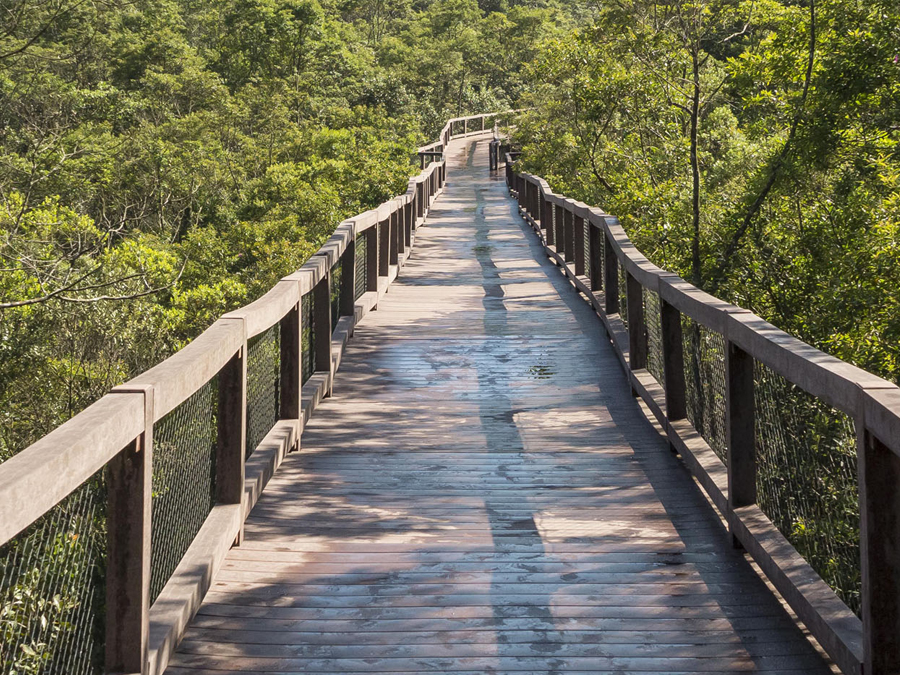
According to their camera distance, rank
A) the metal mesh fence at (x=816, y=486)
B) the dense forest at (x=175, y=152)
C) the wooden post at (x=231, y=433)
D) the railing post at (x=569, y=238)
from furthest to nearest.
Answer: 1. the dense forest at (x=175, y=152)
2. the railing post at (x=569, y=238)
3. the metal mesh fence at (x=816, y=486)
4. the wooden post at (x=231, y=433)

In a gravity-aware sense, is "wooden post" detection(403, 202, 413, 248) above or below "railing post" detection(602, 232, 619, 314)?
above

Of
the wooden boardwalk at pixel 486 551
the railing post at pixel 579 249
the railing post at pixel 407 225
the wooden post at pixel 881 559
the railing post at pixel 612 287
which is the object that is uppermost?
the railing post at pixel 407 225

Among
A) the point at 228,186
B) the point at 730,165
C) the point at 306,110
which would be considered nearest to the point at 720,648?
the point at 730,165

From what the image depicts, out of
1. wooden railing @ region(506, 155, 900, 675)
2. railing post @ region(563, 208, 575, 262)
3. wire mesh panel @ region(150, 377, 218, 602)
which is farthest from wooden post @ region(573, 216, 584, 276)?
wire mesh panel @ region(150, 377, 218, 602)

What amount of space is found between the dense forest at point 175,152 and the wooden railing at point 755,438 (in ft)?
12.5

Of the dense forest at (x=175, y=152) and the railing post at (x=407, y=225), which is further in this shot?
the railing post at (x=407, y=225)

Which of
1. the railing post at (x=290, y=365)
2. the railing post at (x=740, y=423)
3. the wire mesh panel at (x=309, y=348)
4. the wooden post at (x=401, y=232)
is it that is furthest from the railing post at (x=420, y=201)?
the railing post at (x=740, y=423)

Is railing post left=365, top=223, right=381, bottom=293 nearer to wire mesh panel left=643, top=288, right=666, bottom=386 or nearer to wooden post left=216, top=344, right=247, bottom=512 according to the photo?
wire mesh panel left=643, top=288, right=666, bottom=386

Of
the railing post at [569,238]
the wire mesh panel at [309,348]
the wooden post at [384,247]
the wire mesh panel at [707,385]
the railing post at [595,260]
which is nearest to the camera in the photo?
the wire mesh panel at [707,385]

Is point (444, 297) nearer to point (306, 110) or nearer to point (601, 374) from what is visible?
point (601, 374)

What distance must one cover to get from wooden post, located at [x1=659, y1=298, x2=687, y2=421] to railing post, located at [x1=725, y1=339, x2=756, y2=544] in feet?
4.55

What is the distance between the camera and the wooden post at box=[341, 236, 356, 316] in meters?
8.88

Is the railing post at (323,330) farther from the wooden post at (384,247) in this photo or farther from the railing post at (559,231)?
the railing post at (559,231)

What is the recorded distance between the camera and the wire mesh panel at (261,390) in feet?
18.3
